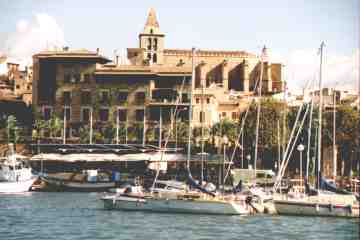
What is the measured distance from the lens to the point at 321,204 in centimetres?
4438

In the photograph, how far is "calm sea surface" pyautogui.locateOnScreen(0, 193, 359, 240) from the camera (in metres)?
36.7

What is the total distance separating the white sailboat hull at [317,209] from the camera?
44.1m

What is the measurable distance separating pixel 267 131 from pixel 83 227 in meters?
38.2

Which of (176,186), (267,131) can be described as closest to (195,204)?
(176,186)

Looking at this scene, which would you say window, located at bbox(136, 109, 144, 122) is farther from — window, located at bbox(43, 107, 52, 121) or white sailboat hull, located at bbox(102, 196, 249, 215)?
white sailboat hull, located at bbox(102, 196, 249, 215)

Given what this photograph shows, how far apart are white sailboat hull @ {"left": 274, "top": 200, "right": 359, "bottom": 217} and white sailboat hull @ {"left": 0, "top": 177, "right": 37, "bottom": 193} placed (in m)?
24.3

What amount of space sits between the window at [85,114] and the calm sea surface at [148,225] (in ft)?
115

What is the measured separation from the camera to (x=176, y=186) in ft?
162

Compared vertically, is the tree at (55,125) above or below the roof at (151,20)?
below

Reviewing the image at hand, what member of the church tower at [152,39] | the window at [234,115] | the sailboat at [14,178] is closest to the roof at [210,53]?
the church tower at [152,39]

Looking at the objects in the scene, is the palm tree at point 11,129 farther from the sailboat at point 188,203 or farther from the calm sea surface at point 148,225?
the sailboat at point 188,203

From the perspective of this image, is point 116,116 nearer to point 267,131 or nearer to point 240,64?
point 267,131

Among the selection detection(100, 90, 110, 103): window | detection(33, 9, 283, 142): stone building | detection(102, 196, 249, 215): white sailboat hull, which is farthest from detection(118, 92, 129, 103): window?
detection(102, 196, 249, 215): white sailboat hull

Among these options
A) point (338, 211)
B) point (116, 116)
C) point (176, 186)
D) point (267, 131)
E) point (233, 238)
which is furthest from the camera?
point (116, 116)
